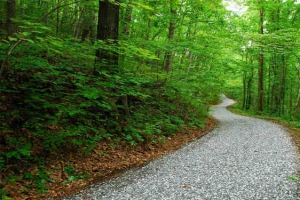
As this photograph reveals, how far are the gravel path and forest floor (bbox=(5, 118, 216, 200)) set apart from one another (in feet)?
1.00

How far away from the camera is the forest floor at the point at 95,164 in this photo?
12.8ft

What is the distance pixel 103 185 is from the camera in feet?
14.0

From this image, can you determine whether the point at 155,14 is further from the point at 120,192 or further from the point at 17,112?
the point at 120,192

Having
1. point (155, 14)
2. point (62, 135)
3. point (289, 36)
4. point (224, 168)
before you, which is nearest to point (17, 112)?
point (62, 135)

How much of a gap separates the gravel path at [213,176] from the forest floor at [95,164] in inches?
12.0

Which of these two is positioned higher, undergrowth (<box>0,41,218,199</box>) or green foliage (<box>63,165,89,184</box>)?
undergrowth (<box>0,41,218,199</box>)

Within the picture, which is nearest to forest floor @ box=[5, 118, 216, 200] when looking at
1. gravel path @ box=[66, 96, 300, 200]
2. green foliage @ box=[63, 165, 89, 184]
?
green foliage @ box=[63, 165, 89, 184]

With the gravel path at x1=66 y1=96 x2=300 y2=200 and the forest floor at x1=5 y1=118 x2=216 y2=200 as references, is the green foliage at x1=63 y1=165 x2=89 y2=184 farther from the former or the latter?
the gravel path at x1=66 y1=96 x2=300 y2=200

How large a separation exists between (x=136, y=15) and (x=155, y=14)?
2.88m

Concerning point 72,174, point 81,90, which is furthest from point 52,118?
point 72,174

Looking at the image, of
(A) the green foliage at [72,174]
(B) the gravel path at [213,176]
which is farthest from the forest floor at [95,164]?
(B) the gravel path at [213,176]

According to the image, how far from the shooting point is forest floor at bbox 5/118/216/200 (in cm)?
390

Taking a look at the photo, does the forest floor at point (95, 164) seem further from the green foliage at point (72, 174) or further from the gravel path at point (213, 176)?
the gravel path at point (213, 176)

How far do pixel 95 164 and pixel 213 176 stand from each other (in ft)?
9.24
